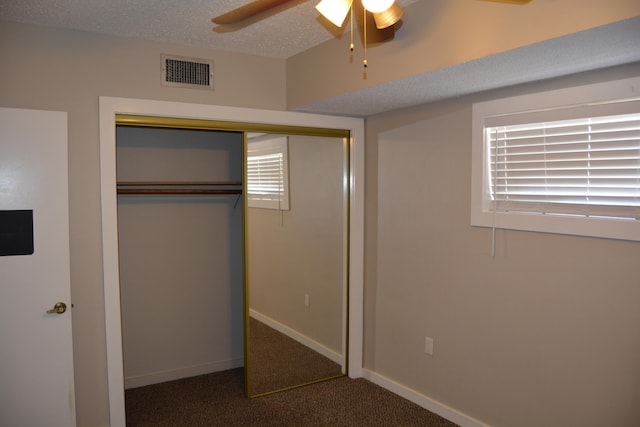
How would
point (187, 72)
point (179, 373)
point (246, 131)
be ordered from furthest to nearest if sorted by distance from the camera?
1. point (179, 373)
2. point (246, 131)
3. point (187, 72)

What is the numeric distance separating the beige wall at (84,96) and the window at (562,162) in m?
1.96

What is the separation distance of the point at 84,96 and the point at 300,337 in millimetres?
2229

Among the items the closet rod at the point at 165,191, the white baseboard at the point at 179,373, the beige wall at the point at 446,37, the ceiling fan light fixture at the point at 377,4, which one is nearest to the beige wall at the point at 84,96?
the closet rod at the point at 165,191

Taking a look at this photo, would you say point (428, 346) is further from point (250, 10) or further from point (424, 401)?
point (250, 10)

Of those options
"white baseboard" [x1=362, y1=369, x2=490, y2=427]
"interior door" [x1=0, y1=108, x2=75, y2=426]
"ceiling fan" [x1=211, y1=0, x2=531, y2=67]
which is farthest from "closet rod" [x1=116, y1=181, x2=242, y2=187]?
"ceiling fan" [x1=211, y1=0, x2=531, y2=67]

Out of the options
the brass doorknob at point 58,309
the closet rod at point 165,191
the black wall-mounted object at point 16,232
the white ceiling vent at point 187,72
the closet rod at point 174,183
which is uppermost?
the white ceiling vent at point 187,72

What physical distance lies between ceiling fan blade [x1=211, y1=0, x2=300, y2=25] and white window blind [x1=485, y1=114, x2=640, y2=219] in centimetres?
160

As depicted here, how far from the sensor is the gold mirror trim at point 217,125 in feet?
9.68

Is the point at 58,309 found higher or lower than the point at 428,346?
higher

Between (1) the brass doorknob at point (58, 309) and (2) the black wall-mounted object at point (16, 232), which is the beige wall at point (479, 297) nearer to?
(1) the brass doorknob at point (58, 309)

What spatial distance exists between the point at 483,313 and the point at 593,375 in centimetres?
65

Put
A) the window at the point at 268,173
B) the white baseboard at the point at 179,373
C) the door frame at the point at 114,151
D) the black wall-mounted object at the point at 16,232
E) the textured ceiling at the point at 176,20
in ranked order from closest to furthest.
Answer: the textured ceiling at the point at 176,20, the black wall-mounted object at the point at 16,232, the door frame at the point at 114,151, the window at the point at 268,173, the white baseboard at the point at 179,373

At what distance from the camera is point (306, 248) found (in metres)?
3.66

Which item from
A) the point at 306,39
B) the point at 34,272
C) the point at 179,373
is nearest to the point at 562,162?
the point at 306,39
